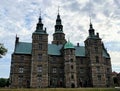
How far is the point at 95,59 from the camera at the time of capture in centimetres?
6812

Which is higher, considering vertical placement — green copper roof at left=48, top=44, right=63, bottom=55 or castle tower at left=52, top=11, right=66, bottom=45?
castle tower at left=52, top=11, right=66, bottom=45

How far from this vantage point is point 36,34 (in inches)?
2539

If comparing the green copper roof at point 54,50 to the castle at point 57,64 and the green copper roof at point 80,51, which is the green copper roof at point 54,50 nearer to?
the castle at point 57,64

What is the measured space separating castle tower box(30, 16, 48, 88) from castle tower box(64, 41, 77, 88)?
21.5 ft

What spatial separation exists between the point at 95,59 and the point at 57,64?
1364cm

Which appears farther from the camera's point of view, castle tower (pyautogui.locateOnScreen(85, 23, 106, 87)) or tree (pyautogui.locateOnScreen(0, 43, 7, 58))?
castle tower (pyautogui.locateOnScreen(85, 23, 106, 87))

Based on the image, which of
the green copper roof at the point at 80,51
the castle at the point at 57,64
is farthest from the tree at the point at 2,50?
the green copper roof at the point at 80,51

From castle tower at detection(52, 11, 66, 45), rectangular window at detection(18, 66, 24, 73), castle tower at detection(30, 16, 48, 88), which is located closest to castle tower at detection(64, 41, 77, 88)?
castle tower at detection(30, 16, 48, 88)

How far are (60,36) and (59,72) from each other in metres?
23.9

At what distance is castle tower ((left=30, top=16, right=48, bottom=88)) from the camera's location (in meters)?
60.6

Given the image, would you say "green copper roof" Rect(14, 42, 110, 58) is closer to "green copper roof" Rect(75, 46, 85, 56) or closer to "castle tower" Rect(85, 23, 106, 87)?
"green copper roof" Rect(75, 46, 85, 56)

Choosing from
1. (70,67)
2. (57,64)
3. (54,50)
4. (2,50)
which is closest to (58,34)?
(54,50)

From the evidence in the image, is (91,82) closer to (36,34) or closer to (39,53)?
(39,53)

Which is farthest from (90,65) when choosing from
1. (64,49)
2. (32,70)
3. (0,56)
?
(0,56)
